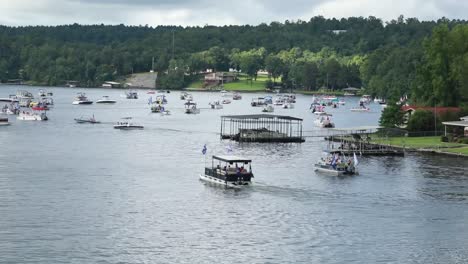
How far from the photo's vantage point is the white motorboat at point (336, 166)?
289 ft

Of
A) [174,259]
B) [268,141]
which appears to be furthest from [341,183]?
[268,141]

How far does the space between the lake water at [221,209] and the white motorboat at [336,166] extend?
125 cm

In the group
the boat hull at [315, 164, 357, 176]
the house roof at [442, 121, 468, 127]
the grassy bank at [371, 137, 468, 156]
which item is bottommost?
the boat hull at [315, 164, 357, 176]

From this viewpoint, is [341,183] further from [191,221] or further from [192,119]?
[192,119]

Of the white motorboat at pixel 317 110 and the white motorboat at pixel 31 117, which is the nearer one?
the white motorboat at pixel 31 117

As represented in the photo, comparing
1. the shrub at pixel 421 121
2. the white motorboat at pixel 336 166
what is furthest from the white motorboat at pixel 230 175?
the shrub at pixel 421 121

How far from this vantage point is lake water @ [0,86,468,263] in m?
57.7

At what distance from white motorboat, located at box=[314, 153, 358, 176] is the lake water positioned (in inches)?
49.1

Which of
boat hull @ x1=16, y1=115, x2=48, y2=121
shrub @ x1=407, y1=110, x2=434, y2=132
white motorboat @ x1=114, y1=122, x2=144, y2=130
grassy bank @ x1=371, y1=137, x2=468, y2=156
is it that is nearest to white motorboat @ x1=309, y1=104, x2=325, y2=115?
white motorboat @ x1=114, y1=122, x2=144, y2=130

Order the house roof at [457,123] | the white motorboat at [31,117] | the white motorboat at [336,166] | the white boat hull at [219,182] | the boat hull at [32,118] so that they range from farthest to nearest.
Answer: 1. the white motorboat at [31,117]
2. the boat hull at [32,118]
3. the house roof at [457,123]
4. the white motorboat at [336,166]
5. the white boat hull at [219,182]

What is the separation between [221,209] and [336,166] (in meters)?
21.1

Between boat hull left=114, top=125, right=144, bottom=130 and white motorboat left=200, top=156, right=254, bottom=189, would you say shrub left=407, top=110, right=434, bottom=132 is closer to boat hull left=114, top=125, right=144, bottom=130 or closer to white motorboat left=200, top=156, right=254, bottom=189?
boat hull left=114, top=125, right=144, bottom=130

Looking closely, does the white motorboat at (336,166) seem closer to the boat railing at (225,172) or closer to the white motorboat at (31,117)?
the boat railing at (225,172)

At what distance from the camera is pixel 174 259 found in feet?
182
